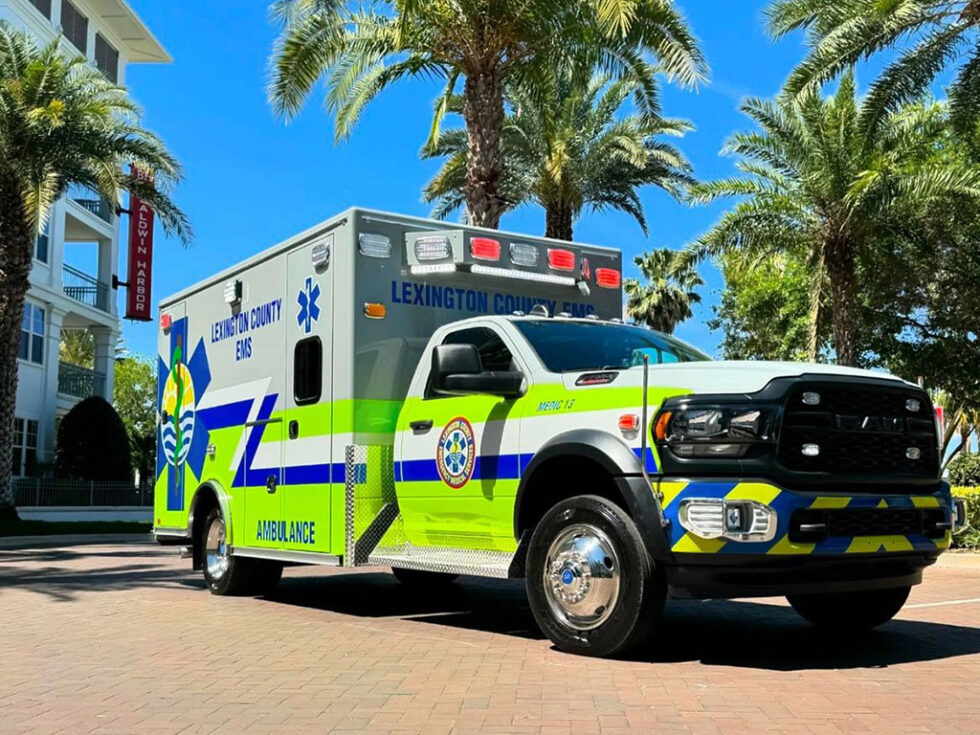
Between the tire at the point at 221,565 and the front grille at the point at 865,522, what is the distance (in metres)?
6.37

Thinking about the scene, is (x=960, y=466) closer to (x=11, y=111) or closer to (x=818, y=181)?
(x=818, y=181)

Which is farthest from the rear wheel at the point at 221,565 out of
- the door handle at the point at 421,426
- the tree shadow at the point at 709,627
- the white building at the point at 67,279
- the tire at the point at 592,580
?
the white building at the point at 67,279

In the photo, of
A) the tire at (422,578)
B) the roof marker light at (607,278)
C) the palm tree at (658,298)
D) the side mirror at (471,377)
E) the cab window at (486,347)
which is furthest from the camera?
the palm tree at (658,298)

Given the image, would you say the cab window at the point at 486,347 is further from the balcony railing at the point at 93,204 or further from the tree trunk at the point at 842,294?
the balcony railing at the point at 93,204

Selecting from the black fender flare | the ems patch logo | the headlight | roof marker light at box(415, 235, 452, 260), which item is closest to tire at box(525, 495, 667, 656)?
the black fender flare

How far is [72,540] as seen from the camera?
23.7 metres

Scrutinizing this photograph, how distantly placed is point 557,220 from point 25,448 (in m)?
20.6

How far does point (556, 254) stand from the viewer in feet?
31.3

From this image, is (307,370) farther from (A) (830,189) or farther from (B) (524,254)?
(A) (830,189)

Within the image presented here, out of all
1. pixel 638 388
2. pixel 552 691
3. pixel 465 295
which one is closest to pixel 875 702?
pixel 552 691

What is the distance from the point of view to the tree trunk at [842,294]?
2295 cm

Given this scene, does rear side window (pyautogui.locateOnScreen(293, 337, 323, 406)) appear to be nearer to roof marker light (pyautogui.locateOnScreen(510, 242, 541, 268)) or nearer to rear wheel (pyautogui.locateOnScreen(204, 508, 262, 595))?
roof marker light (pyautogui.locateOnScreen(510, 242, 541, 268))

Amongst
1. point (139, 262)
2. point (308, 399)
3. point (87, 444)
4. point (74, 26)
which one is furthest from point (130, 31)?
point (308, 399)

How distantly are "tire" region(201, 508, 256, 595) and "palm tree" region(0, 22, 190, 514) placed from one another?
41.8 ft
